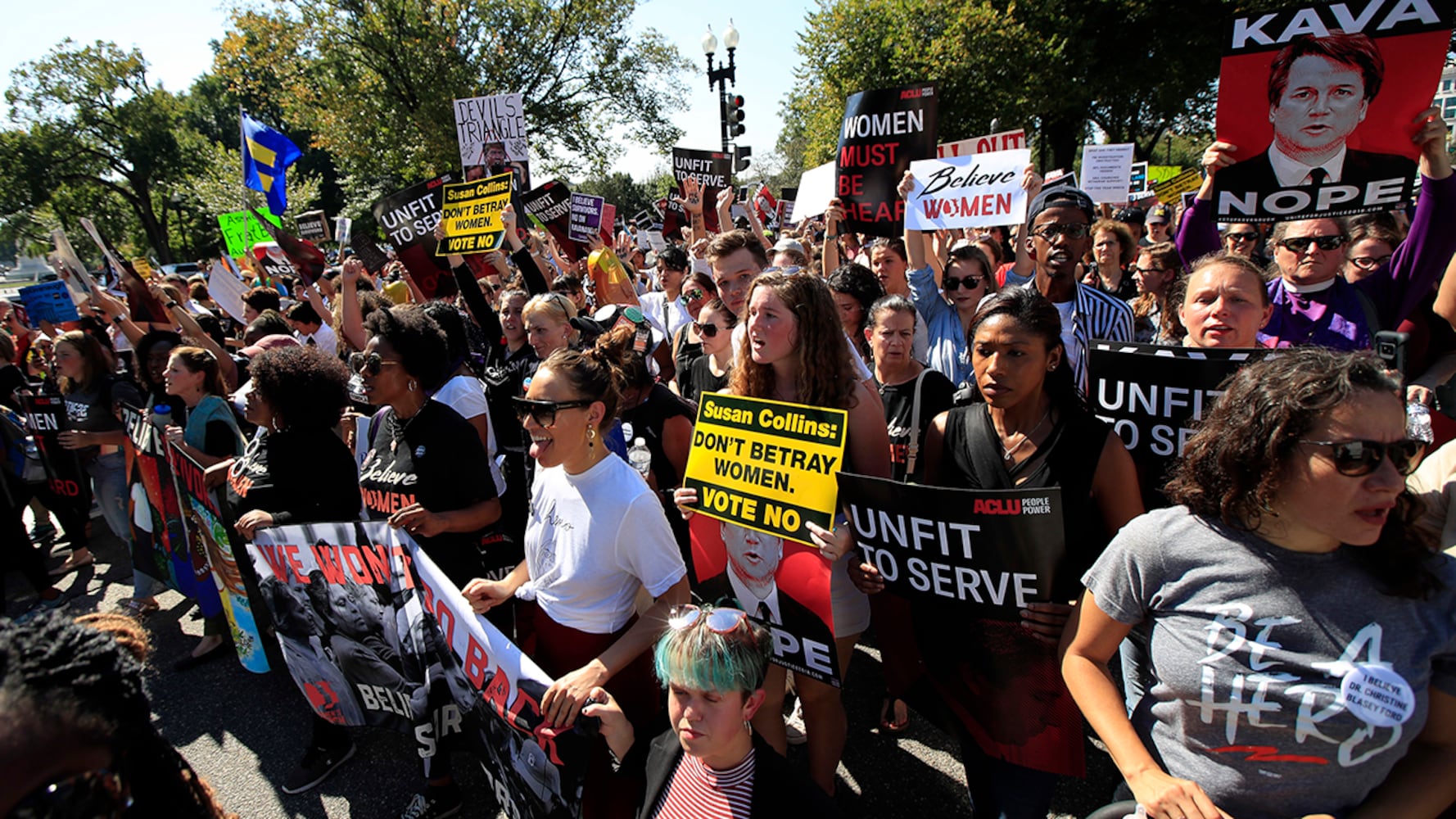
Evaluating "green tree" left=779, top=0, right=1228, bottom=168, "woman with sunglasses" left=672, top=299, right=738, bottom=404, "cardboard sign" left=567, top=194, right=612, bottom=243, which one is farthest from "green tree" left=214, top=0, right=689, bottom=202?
"woman with sunglasses" left=672, top=299, right=738, bottom=404

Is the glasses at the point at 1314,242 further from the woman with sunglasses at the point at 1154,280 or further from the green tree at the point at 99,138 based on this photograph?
the green tree at the point at 99,138

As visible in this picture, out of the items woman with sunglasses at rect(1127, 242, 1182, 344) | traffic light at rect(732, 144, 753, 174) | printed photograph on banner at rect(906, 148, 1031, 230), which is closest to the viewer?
printed photograph on banner at rect(906, 148, 1031, 230)

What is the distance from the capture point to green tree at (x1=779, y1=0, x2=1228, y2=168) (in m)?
23.2

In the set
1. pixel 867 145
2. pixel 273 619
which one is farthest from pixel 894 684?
pixel 867 145

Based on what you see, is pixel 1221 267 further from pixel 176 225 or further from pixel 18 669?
pixel 176 225

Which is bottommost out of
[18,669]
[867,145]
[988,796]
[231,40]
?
[988,796]

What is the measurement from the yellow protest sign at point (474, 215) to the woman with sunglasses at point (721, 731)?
5164 mm

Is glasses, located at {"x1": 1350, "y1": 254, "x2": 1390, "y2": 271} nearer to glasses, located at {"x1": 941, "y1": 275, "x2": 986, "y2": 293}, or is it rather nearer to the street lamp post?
glasses, located at {"x1": 941, "y1": 275, "x2": 986, "y2": 293}

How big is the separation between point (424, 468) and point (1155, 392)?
2.83 metres

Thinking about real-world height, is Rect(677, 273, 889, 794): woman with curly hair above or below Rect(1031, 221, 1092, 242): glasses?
below

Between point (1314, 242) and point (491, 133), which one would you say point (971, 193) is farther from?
point (491, 133)

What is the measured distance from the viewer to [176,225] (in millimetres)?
44438

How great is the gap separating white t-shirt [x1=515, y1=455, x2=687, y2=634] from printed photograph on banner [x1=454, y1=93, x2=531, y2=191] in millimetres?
5945

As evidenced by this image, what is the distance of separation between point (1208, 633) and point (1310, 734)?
253 millimetres
